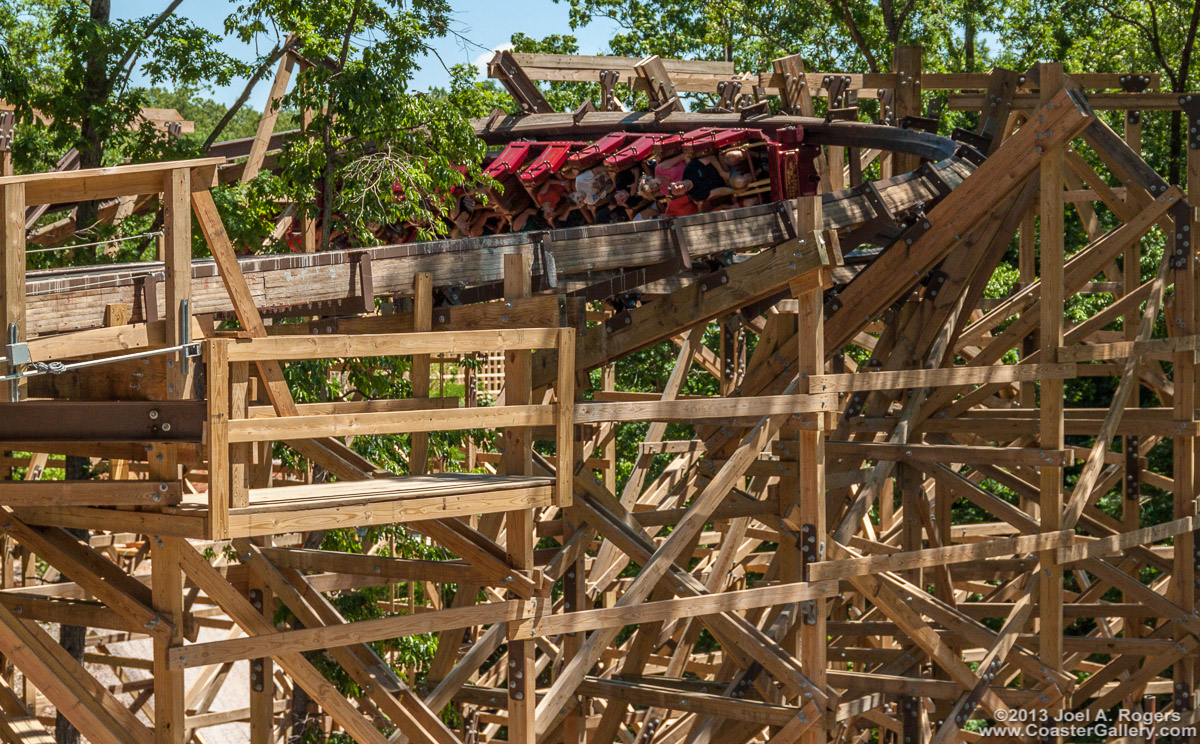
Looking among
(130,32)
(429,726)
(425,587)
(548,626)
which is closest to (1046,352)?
(548,626)

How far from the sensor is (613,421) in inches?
245

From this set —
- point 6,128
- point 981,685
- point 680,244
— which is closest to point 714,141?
point 680,244

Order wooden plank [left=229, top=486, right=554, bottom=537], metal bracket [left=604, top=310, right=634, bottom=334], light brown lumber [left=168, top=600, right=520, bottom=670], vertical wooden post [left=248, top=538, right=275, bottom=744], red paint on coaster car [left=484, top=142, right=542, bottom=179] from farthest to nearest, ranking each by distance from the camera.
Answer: red paint on coaster car [left=484, top=142, right=542, bottom=179]
metal bracket [left=604, top=310, right=634, bottom=334]
vertical wooden post [left=248, top=538, right=275, bottom=744]
light brown lumber [left=168, top=600, right=520, bottom=670]
wooden plank [left=229, top=486, right=554, bottom=537]

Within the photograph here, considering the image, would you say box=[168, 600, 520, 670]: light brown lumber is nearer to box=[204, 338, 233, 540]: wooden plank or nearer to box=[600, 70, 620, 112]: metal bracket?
box=[204, 338, 233, 540]: wooden plank

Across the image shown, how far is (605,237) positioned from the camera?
6543 mm

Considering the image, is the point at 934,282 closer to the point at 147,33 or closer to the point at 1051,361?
the point at 1051,361

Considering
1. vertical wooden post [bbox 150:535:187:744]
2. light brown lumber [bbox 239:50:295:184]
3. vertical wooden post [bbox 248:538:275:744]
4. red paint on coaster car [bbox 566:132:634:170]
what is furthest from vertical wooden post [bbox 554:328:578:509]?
light brown lumber [bbox 239:50:295:184]

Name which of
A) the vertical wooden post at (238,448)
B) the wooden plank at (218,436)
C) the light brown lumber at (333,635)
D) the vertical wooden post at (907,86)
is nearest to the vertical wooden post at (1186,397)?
the vertical wooden post at (907,86)


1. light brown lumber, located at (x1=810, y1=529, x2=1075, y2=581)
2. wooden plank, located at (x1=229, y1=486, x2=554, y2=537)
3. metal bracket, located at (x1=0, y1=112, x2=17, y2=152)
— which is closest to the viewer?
wooden plank, located at (x1=229, y1=486, x2=554, y2=537)

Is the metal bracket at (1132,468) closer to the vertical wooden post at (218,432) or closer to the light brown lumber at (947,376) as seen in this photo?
the light brown lumber at (947,376)

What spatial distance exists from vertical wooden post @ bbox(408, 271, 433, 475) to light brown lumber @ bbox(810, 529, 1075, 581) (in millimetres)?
2099

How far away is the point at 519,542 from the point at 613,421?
85 centimetres

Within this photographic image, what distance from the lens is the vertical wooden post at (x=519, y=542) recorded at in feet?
18.4

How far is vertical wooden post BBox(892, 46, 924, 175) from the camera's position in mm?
10312
